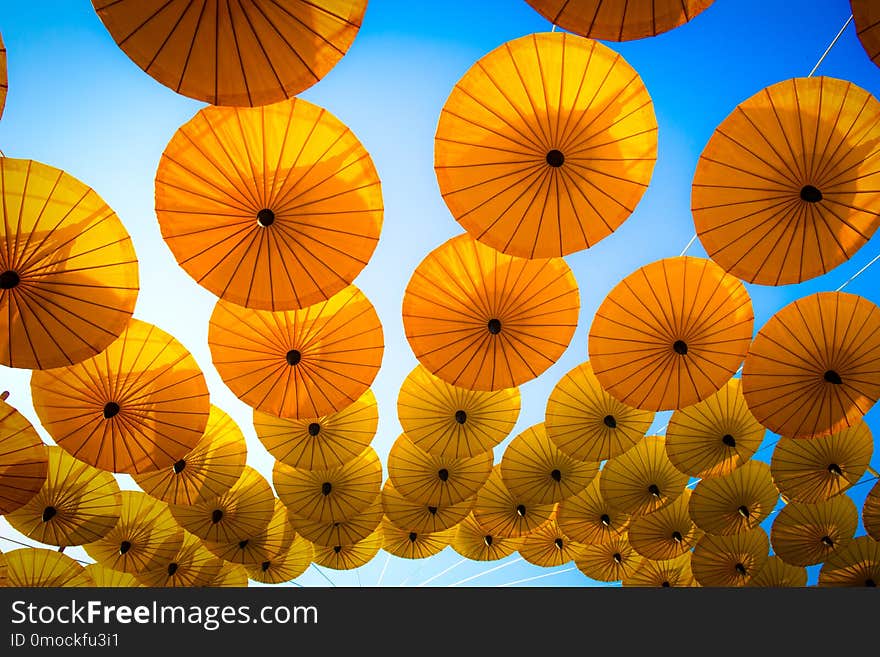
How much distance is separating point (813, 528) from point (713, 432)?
5.32 meters

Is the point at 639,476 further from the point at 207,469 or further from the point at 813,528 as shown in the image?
the point at 207,469

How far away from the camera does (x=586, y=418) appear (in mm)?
11172

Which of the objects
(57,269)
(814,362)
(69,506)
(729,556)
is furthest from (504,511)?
(57,269)

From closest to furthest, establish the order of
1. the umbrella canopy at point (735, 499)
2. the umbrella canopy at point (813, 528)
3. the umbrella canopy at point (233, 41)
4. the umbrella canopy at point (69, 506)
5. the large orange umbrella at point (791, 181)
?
the umbrella canopy at point (233, 41)
the large orange umbrella at point (791, 181)
the umbrella canopy at point (69, 506)
the umbrella canopy at point (735, 499)
the umbrella canopy at point (813, 528)

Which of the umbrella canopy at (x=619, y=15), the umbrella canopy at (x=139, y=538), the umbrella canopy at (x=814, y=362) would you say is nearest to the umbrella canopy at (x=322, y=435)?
the umbrella canopy at (x=139, y=538)

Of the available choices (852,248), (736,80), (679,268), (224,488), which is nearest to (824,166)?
(852,248)

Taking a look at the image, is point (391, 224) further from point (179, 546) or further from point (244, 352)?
point (179, 546)

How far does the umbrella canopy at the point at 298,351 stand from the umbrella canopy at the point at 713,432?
22.4 ft

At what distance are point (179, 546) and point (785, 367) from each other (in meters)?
14.3

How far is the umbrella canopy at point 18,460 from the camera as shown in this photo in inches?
348

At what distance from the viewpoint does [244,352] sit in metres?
8.77

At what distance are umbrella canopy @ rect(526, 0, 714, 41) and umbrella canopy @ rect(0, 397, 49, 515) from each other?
10.0m

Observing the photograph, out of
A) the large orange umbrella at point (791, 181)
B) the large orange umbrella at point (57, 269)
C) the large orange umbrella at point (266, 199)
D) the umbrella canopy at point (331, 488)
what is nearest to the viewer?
the large orange umbrella at point (57, 269)

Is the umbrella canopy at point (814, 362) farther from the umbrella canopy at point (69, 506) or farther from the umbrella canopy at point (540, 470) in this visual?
the umbrella canopy at point (69, 506)
